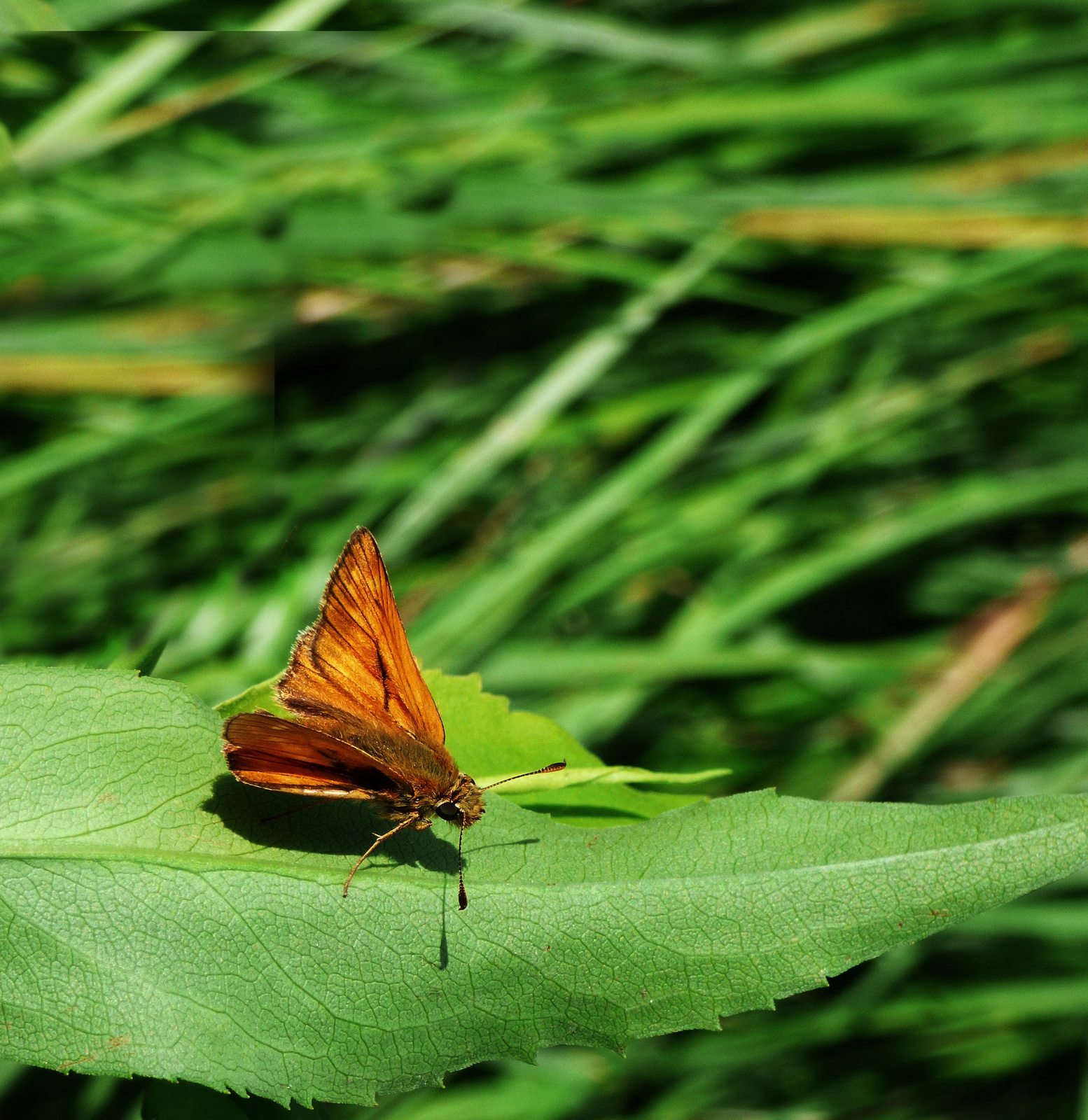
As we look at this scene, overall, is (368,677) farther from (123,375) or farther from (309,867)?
(123,375)

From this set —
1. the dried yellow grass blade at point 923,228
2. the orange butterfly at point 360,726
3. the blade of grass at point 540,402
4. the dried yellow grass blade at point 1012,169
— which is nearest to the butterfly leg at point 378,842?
the orange butterfly at point 360,726

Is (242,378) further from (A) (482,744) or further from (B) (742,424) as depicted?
(A) (482,744)

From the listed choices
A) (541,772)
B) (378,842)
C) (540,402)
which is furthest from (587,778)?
(540,402)

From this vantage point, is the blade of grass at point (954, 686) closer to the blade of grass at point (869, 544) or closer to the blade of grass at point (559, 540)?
the blade of grass at point (869, 544)

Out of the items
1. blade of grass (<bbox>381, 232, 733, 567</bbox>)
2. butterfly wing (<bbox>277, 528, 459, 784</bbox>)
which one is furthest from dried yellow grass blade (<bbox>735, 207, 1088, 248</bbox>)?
butterfly wing (<bbox>277, 528, 459, 784</bbox>)

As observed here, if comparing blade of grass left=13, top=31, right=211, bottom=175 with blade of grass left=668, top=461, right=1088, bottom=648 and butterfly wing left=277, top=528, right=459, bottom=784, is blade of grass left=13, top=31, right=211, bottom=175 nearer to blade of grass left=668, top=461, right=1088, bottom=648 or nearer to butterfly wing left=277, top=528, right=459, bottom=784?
butterfly wing left=277, top=528, right=459, bottom=784

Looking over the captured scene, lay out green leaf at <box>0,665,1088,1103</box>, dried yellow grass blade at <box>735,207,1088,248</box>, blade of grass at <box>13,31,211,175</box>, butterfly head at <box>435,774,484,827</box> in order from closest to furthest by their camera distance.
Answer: green leaf at <box>0,665,1088,1103</box> < butterfly head at <box>435,774,484,827</box> < blade of grass at <box>13,31,211,175</box> < dried yellow grass blade at <box>735,207,1088,248</box>
